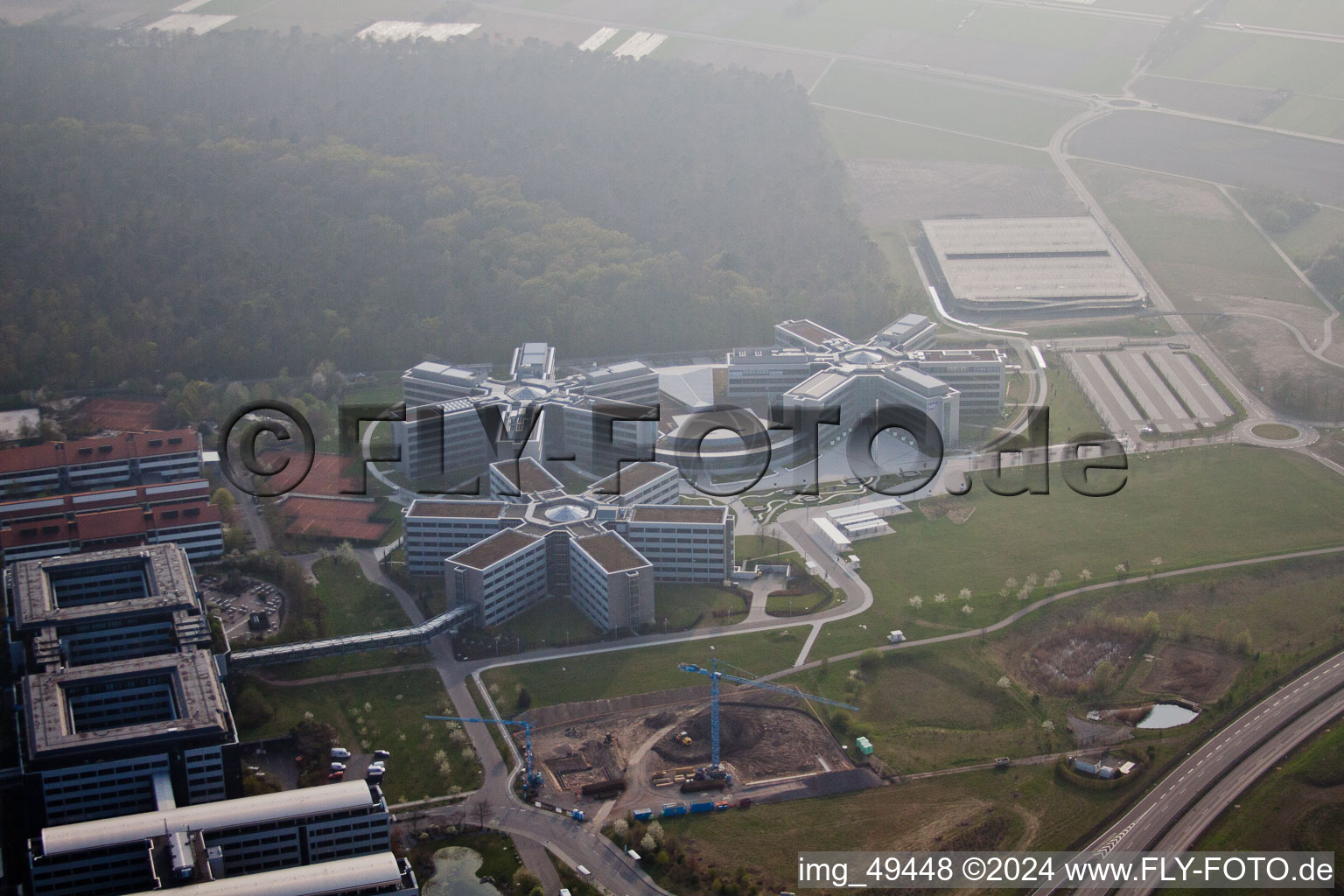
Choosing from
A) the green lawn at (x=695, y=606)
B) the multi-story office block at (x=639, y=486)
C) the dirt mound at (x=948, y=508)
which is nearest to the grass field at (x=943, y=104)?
the dirt mound at (x=948, y=508)

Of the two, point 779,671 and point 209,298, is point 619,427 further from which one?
point 209,298

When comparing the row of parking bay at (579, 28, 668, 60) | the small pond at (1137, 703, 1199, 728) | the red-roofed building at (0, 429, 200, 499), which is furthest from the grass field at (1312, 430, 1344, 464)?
Answer: the row of parking bay at (579, 28, 668, 60)

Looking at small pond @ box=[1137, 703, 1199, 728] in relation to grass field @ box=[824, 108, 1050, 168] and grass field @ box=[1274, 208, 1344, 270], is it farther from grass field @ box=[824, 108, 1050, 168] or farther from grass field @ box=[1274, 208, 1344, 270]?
grass field @ box=[824, 108, 1050, 168]

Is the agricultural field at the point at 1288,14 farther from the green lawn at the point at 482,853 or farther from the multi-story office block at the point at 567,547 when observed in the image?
the green lawn at the point at 482,853

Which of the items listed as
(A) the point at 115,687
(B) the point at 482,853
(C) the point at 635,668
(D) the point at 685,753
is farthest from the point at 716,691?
(A) the point at 115,687

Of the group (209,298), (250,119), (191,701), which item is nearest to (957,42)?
(250,119)

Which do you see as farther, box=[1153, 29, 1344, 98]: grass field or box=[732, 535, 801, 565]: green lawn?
box=[1153, 29, 1344, 98]: grass field

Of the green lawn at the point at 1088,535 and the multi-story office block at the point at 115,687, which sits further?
the green lawn at the point at 1088,535

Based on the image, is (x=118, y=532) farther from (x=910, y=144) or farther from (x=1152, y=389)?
(x=910, y=144)
